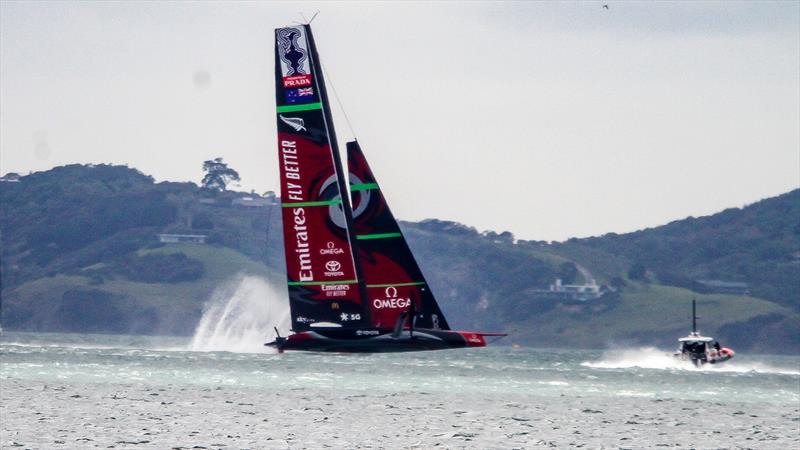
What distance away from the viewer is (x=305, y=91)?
2282 inches

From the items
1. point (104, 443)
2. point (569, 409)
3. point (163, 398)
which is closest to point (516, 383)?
point (569, 409)

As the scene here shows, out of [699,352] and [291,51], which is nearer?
[291,51]

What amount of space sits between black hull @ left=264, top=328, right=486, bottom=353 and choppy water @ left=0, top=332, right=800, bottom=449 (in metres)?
2.41

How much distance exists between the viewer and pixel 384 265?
61.0 meters

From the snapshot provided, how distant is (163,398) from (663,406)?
23.2 meters

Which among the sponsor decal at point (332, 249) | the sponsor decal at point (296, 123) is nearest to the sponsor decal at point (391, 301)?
the sponsor decal at point (332, 249)

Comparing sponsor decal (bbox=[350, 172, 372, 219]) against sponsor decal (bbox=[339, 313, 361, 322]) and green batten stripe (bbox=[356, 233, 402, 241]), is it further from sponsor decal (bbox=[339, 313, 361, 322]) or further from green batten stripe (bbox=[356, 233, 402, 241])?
sponsor decal (bbox=[339, 313, 361, 322])

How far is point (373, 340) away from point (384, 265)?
14.2 ft

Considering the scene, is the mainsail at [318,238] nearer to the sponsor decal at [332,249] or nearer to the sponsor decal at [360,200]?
the sponsor decal at [332,249]

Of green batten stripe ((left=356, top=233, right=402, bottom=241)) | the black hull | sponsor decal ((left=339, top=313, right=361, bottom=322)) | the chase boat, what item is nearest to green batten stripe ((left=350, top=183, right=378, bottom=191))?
green batten stripe ((left=356, top=233, right=402, bottom=241))

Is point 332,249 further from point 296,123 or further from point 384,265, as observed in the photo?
point 296,123

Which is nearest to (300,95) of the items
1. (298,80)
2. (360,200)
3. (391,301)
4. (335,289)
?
(298,80)

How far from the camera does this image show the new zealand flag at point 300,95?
5797 cm

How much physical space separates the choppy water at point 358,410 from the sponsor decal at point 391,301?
3.90 metres
